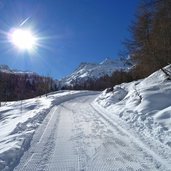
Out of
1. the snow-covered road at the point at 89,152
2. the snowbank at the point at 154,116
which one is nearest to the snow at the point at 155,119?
the snowbank at the point at 154,116

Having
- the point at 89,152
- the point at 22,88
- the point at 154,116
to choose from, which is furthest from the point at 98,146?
the point at 22,88

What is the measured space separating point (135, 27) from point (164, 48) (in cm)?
848

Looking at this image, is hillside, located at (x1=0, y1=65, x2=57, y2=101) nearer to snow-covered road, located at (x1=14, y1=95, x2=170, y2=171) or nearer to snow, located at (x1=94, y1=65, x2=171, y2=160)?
snow, located at (x1=94, y1=65, x2=171, y2=160)

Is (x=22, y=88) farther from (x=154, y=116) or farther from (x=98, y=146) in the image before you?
(x=98, y=146)

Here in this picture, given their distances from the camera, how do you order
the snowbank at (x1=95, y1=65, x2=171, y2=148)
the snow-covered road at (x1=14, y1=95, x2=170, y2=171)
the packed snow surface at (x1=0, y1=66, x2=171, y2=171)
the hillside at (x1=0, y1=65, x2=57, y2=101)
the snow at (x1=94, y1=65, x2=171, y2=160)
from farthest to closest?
the hillside at (x1=0, y1=65, x2=57, y2=101) < the snowbank at (x1=95, y1=65, x2=171, y2=148) < the snow at (x1=94, y1=65, x2=171, y2=160) < the packed snow surface at (x1=0, y1=66, x2=171, y2=171) < the snow-covered road at (x1=14, y1=95, x2=170, y2=171)

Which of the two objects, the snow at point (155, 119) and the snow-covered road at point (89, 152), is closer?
the snow-covered road at point (89, 152)

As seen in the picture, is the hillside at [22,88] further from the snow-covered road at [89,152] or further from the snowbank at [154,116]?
the snow-covered road at [89,152]

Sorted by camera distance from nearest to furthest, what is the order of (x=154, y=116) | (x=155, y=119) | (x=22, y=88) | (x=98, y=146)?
(x=98, y=146) → (x=155, y=119) → (x=154, y=116) → (x=22, y=88)

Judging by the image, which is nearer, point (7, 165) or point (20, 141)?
point (7, 165)

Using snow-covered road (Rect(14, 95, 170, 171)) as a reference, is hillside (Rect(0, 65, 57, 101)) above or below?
above

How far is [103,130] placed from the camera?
928 cm

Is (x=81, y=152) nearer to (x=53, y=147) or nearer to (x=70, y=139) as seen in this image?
(x=53, y=147)

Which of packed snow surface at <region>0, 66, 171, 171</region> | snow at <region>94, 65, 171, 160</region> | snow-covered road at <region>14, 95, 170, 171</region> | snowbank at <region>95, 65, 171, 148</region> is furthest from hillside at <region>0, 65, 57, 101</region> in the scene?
snow-covered road at <region>14, 95, 170, 171</region>

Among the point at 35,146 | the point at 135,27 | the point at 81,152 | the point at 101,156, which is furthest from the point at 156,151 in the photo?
the point at 135,27
